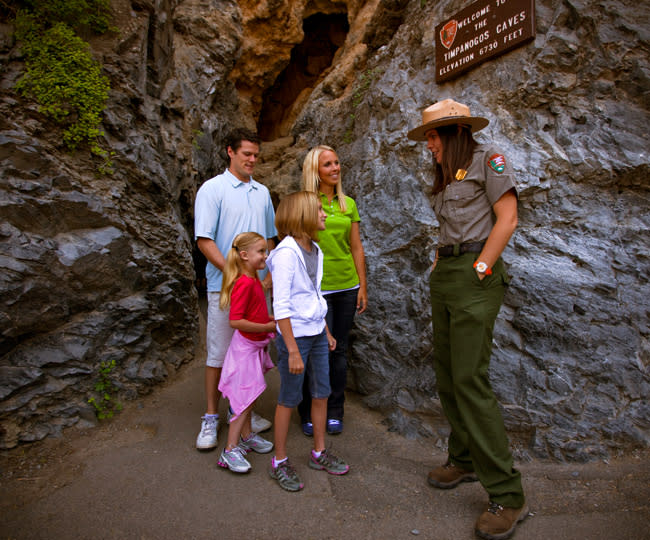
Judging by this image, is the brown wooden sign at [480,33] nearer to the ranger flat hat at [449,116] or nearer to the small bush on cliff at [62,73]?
the ranger flat hat at [449,116]

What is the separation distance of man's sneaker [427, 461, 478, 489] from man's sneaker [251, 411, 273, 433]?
4.78 ft

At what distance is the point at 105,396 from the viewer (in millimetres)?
3848

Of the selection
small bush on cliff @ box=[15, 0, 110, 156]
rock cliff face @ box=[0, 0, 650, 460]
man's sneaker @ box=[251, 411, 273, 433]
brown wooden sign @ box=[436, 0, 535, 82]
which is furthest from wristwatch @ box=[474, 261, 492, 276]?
small bush on cliff @ box=[15, 0, 110, 156]

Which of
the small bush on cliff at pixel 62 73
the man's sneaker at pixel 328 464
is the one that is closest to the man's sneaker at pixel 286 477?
the man's sneaker at pixel 328 464

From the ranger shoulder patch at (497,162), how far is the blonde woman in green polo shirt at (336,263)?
54.7 inches

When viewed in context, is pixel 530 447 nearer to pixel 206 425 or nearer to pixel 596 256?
pixel 596 256

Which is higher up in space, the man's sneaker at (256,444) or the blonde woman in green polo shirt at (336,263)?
the blonde woman in green polo shirt at (336,263)

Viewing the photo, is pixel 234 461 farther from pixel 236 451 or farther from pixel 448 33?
pixel 448 33

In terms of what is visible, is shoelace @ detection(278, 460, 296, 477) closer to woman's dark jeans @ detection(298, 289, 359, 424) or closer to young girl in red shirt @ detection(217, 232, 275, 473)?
young girl in red shirt @ detection(217, 232, 275, 473)

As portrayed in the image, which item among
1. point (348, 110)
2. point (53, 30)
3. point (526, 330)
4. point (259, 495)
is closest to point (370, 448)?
point (259, 495)

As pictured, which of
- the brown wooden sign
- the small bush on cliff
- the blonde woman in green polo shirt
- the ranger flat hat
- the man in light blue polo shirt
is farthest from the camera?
the small bush on cliff

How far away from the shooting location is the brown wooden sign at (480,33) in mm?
3609

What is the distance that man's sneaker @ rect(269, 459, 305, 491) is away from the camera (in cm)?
275

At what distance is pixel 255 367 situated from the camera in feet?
10.3
